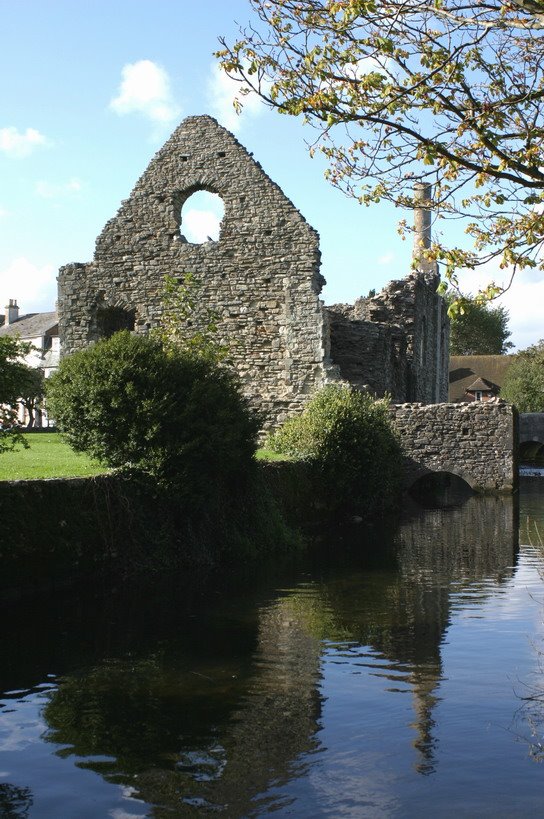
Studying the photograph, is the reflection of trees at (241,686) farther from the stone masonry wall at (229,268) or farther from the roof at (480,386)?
the roof at (480,386)

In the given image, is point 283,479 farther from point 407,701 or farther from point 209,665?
point 407,701

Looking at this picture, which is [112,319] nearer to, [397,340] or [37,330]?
[397,340]

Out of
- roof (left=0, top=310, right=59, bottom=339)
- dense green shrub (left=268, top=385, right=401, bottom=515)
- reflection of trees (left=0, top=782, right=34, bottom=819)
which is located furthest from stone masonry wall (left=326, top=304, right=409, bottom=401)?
roof (left=0, top=310, right=59, bottom=339)

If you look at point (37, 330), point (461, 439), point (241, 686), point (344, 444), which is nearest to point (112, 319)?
point (344, 444)

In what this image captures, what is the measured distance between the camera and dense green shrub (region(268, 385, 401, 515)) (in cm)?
2109

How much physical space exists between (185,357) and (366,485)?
830 centimetres

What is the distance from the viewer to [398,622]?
10.6 metres

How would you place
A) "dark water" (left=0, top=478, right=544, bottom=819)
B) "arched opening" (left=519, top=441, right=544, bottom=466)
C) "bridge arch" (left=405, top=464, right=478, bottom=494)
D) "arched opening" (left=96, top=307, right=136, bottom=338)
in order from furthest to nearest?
"arched opening" (left=519, top=441, right=544, bottom=466), "bridge arch" (left=405, top=464, right=478, bottom=494), "arched opening" (left=96, top=307, right=136, bottom=338), "dark water" (left=0, top=478, right=544, bottom=819)

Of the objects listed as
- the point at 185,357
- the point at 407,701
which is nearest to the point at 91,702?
the point at 407,701

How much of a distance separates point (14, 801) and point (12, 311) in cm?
6999

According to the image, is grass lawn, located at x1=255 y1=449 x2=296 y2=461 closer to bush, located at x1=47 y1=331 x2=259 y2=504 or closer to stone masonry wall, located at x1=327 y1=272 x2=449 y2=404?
bush, located at x1=47 y1=331 x2=259 y2=504

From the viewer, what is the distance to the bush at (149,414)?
13891 mm

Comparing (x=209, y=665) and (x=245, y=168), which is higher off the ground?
(x=245, y=168)

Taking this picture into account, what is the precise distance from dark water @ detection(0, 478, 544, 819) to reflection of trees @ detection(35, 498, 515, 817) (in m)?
0.02
